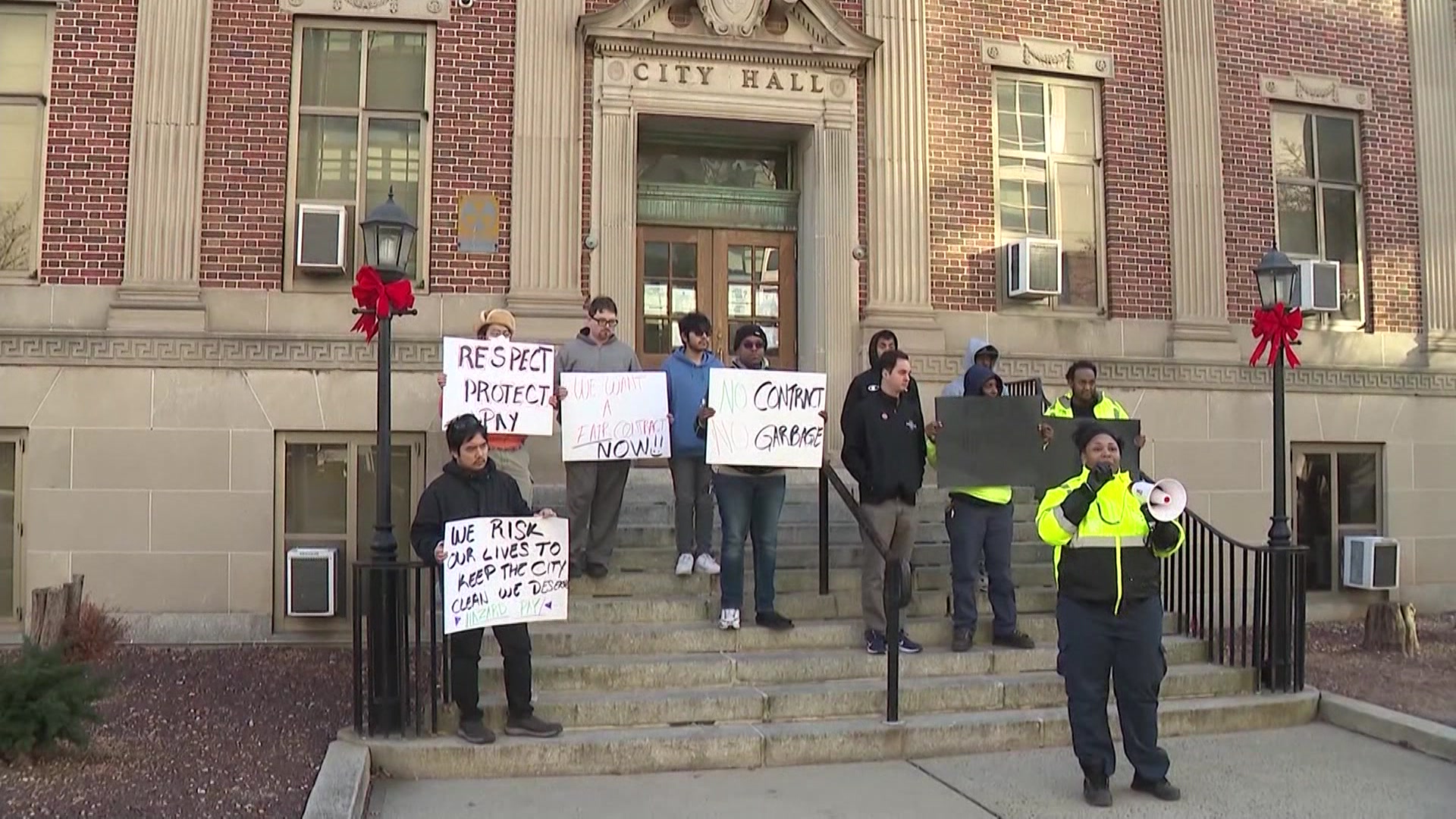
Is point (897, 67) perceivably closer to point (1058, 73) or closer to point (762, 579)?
point (1058, 73)

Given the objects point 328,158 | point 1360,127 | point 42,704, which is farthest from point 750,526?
point 1360,127

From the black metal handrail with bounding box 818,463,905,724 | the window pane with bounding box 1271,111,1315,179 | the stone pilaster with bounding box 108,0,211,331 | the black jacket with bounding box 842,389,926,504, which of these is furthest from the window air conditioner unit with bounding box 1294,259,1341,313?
the stone pilaster with bounding box 108,0,211,331

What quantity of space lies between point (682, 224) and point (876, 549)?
4.80 metres

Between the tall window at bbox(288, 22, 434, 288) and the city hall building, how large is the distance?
0.03m

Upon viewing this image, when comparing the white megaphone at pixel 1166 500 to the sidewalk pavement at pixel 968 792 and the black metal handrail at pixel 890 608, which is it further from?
the black metal handrail at pixel 890 608

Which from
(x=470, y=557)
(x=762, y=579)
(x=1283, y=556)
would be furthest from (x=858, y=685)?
(x=1283, y=556)

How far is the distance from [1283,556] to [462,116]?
759 centimetres

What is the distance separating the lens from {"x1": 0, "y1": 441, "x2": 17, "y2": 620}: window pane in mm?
9266

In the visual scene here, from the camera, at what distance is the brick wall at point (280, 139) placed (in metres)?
9.69

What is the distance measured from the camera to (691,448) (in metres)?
7.55

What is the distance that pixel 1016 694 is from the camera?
6.96 metres

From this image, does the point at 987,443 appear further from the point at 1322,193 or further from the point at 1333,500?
the point at 1322,193

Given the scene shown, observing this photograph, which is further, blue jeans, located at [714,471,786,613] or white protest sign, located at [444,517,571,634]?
blue jeans, located at [714,471,786,613]

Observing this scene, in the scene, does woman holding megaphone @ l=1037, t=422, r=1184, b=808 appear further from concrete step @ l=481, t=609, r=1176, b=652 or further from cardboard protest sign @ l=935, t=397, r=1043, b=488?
concrete step @ l=481, t=609, r=1176, b=652
